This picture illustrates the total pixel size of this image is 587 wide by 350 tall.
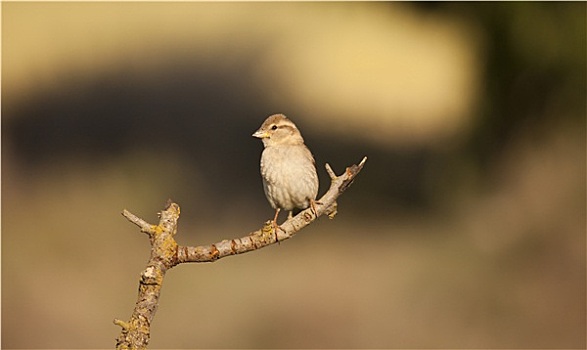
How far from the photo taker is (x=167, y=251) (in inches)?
93.3

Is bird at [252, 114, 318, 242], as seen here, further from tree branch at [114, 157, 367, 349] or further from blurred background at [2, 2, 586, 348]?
blurred background at [2, 2, 586, 348]

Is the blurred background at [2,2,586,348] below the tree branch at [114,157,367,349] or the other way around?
the other way around

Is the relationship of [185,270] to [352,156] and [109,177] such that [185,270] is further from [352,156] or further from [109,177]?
[352,156]

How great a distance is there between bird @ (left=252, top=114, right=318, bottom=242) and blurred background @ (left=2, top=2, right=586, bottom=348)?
4.80 metres

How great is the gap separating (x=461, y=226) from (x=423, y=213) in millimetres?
739

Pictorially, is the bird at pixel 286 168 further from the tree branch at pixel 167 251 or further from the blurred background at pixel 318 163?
the blurred background at pixel 318 163

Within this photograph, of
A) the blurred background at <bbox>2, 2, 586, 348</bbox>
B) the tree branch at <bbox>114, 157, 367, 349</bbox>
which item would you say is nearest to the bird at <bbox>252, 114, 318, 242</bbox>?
the tree branch at <bbox>114, 157, 367, 349</bbox>

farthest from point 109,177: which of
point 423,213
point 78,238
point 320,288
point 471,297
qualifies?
point 471,297

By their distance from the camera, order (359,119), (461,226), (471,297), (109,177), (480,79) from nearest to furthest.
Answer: (480,79), (471,297), (461,226), (109,177), (359,119)

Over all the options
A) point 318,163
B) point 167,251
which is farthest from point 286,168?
point 318,163

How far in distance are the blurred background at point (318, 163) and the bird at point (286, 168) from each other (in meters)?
4.80

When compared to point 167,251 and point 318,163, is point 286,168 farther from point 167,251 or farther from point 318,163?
point 318,163

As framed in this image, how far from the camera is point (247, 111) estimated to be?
13266 millimetres

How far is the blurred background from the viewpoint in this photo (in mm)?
9844
